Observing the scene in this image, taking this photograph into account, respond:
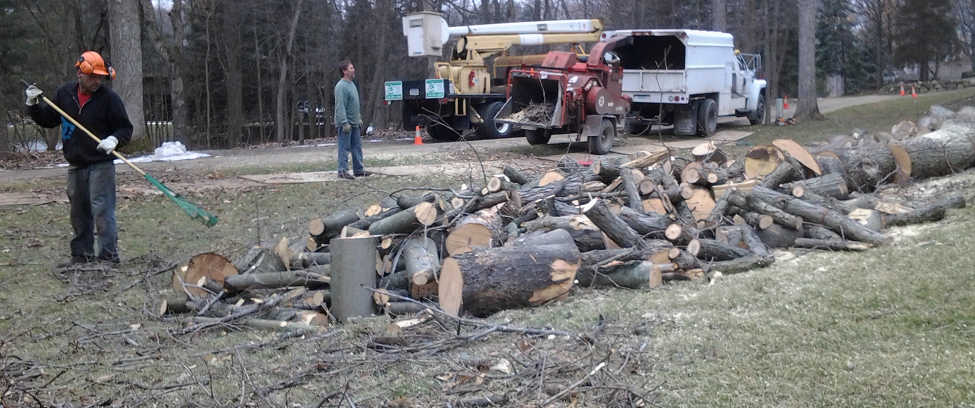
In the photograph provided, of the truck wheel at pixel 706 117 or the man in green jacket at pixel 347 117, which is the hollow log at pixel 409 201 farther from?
the truck wheel at pixel 706 117

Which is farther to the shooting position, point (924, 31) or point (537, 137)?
point (924, 31)

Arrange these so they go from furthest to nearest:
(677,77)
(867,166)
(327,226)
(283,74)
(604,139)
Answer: (283,74) → (677,77) → (604,139) → (867,166) → (327,226)

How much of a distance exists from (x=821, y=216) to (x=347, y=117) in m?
7.16

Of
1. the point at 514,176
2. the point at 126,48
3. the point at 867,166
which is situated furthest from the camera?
the point at 126,48

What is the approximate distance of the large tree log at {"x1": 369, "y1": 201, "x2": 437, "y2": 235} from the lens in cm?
584

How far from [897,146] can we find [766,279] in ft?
15.9

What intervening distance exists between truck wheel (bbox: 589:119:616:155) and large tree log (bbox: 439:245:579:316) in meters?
9.62

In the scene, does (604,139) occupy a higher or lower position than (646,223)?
higher

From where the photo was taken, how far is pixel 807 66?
866 inches

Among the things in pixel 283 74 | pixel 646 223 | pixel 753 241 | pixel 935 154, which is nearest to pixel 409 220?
pixel 646 223

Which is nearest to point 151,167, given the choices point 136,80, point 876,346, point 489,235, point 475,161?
point 136,80

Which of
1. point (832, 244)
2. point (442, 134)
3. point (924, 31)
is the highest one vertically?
point (924, 31)

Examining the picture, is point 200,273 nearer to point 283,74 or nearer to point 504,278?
point 504,278

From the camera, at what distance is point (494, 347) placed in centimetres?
444
